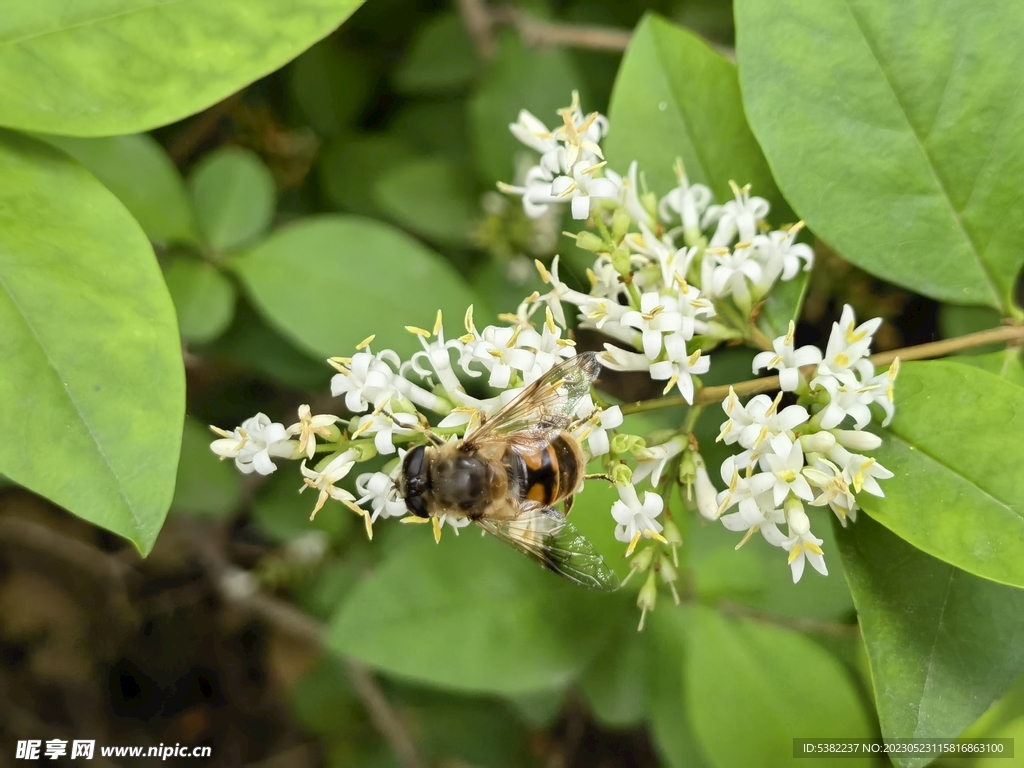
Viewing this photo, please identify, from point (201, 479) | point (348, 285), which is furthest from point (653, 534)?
point (201, 479)

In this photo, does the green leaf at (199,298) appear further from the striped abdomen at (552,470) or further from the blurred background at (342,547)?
the striped abdomen at (552,470)

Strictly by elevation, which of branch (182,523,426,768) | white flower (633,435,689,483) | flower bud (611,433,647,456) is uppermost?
flower bud (611,433,647,456)

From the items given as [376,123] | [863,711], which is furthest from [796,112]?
[376,123]

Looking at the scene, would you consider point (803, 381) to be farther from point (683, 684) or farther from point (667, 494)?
point (683, 684)

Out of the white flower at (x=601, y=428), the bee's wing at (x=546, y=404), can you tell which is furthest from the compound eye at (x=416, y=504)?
the white flower at (x=601, y=428)

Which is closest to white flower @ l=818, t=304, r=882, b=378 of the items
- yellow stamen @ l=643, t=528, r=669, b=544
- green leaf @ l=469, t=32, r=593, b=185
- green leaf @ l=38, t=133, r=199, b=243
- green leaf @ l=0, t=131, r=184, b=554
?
yellow stamen @ l=643, t=528, r=669, b=544

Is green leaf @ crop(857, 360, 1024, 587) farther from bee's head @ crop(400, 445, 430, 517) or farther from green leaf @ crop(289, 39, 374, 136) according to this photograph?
green leaf @ crop(289, 39, 374, 136)
